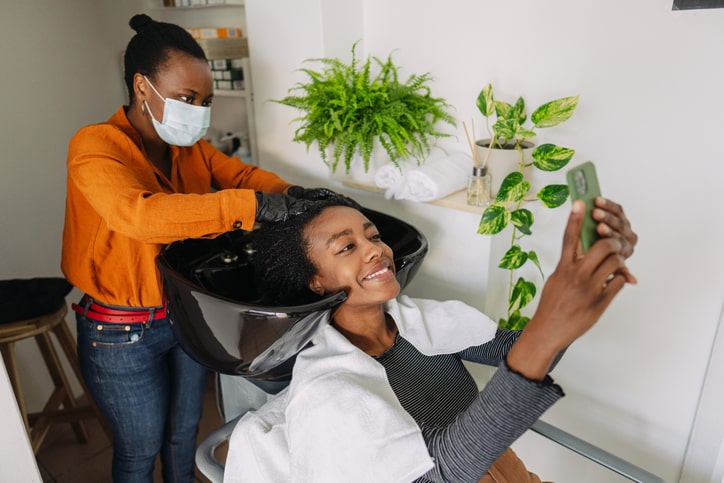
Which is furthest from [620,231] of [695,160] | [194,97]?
[194,97]

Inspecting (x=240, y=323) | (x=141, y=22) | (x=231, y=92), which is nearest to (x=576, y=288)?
(x=240, y=323)

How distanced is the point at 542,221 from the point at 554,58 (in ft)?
1.43

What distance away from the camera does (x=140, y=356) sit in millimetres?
1302

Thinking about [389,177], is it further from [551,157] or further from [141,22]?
[141,22]

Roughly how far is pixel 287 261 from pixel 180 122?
413mm

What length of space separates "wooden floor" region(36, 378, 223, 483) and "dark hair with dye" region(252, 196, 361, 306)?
1111 millimetres

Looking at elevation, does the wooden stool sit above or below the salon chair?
below

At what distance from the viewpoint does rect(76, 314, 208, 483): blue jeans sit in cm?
128

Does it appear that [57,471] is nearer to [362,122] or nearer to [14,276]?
[14,276]

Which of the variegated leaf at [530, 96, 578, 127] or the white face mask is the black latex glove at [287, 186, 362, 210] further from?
the variegated leaf at [530, 96, 578, 127]

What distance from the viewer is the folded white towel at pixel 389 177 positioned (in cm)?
150

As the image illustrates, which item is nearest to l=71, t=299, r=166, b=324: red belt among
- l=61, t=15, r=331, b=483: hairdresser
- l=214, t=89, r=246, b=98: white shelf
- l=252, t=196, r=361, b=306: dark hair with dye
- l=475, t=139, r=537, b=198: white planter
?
l=61, t=15, r=331, b=483: hairdresser

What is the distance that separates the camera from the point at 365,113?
145 cm

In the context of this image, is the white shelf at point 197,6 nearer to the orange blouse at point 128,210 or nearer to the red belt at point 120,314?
the orange blouse at point 128,210
